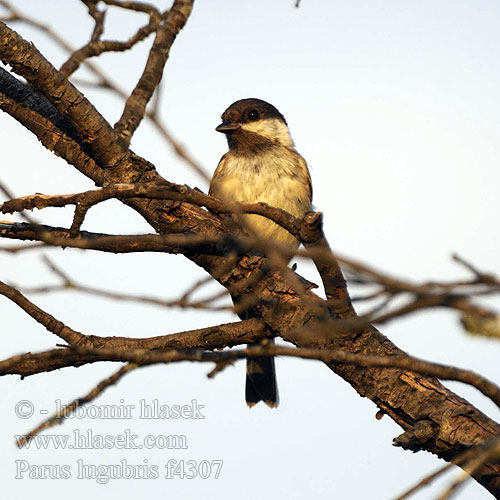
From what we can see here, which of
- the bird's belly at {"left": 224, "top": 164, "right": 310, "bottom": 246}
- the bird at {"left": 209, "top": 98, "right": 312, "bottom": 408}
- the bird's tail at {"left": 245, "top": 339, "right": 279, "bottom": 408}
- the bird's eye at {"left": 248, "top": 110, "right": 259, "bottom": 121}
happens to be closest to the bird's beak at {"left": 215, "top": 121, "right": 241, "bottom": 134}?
the bird at {"left": 209, "top": 98, "right": 312, "bottom": 408}

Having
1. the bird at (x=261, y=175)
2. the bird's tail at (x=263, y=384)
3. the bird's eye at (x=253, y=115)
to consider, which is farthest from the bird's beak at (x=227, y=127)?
the bird's tail at (x=263, y=384)

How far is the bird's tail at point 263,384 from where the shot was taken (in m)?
6.90

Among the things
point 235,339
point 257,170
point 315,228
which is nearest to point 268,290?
point 235,339

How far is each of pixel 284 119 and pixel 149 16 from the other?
3699 mm

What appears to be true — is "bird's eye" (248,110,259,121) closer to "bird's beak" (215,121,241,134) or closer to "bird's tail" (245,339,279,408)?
"bird's beak" (215,121,241,134)

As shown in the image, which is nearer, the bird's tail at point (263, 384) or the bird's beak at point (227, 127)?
the bird's tail at point (263, 384)

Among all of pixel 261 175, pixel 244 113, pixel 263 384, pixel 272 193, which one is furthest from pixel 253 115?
pixel 263 384

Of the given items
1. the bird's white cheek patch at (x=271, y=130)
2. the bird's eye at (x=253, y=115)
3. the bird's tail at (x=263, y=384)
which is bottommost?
the bird's tail at (x=263, y=384)

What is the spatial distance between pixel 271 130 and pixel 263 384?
2.58 meters

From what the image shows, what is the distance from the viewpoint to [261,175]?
672cm

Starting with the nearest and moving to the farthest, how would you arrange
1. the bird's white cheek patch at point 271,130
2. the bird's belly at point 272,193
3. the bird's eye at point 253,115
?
the bird's belly at point 272,193 → the bird's white cheek patch at point 271,130 → the bird's eye at point 253,115

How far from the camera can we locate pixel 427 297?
1542 millimetres

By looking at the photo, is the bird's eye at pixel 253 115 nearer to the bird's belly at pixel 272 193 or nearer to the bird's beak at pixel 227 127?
the bird's beak at pixel 227 127

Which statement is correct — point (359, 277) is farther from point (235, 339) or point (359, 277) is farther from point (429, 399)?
point (235, 339)
